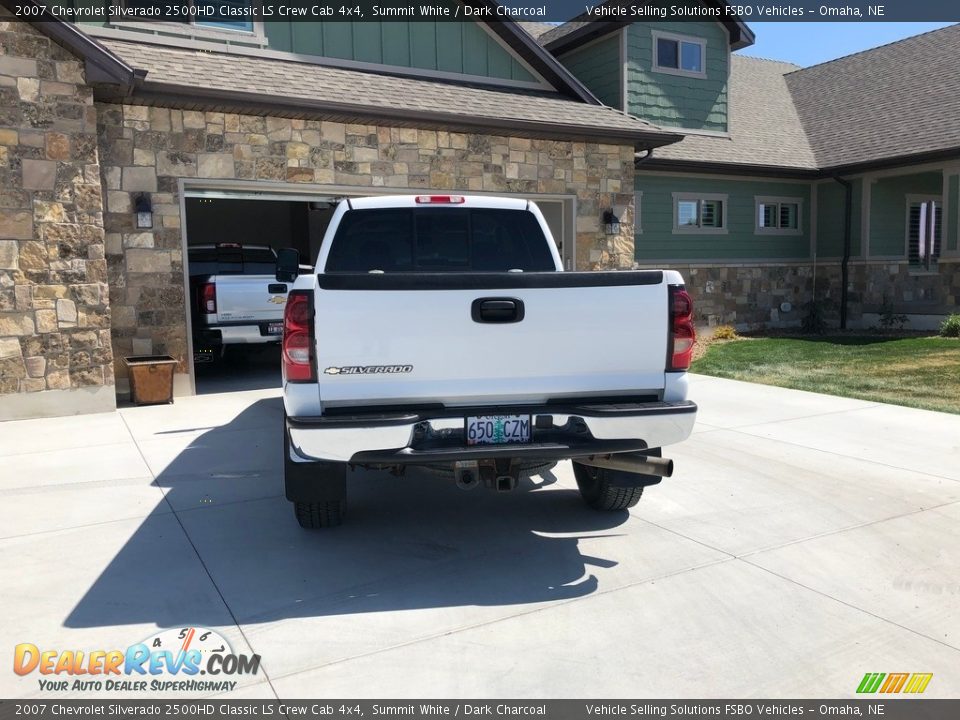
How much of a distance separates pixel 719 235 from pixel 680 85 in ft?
11.4

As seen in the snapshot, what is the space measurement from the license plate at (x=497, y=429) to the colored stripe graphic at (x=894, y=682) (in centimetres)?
194

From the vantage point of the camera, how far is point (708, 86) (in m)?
18.0

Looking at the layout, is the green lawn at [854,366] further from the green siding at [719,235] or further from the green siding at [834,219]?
the green siding at [834,219]

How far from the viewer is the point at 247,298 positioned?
12.1 meters

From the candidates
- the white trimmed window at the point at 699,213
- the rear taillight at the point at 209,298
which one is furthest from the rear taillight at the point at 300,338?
the white trimmed window at the point at 699,213

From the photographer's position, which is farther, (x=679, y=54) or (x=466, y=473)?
(x=679, y=54)

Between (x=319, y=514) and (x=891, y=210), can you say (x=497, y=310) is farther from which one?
(x=891, y=210)

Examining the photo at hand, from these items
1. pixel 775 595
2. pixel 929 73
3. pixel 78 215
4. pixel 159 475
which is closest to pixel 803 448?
pixel 775 595

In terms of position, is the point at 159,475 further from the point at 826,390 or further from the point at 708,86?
the point at 708,86

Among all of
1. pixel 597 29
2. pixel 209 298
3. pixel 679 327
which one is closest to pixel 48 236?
pixel 209 298

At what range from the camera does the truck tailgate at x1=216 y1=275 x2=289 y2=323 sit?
12039 millimetres

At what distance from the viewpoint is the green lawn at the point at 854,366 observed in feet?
32.9

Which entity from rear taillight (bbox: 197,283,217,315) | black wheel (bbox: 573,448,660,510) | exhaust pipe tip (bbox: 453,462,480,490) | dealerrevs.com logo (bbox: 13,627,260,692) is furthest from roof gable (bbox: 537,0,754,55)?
dealerrevs.com logo (bbox: 13,627,260,692)

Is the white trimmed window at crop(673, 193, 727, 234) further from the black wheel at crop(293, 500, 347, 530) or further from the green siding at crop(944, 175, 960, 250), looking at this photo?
the black wheel at crop(293, 500, 347, 530)
